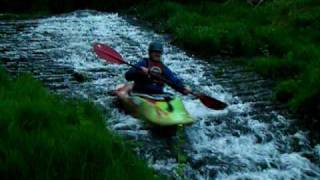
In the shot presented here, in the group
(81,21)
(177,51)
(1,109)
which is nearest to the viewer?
(1,109)

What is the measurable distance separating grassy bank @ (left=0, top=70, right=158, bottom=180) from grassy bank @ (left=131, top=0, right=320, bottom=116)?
4178 millimetres

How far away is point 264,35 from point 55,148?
8.79 metres

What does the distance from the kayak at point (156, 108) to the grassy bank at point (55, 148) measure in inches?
64.6

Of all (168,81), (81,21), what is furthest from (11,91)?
(81,21)

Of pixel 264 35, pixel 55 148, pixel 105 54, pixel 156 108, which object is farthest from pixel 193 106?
pixel 264 35

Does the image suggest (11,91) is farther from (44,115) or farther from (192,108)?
(192,108)

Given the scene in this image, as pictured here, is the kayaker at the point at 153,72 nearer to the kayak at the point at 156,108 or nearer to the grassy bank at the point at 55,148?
the kayak at the point at 156,108

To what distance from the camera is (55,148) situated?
5.26 meters

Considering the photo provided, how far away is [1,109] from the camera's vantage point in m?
5.94

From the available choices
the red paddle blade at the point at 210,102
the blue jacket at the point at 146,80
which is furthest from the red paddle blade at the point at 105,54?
the red paddle blade at the point at 210,102

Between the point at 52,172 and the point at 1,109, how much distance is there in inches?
50.6

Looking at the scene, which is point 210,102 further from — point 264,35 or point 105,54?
point 264,35

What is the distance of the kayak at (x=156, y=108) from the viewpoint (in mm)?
7797

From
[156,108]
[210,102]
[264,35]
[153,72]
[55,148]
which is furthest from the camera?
[264,35]
